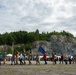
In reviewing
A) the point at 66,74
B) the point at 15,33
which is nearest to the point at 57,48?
the point at 15,33

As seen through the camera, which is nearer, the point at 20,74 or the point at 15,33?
the point at 20,74

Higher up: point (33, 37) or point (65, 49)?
point (33, 37)

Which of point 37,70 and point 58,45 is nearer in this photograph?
point 37,70

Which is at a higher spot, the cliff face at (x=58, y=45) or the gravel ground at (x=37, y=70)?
the cliff face at (x=58, y=45)

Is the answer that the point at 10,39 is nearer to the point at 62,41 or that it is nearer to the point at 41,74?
the point at 62,41

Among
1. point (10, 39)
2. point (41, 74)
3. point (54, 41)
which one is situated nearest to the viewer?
point (41, 74)

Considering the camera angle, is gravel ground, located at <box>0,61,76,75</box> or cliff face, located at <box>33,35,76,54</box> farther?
cliff face, located at <box>33,35,76,54</box>

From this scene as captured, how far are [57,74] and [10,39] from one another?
14771 centimetres

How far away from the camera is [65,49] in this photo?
116750mm

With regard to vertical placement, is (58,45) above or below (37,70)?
above

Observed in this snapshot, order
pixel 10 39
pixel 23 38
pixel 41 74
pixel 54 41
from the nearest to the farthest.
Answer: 1. pixel 41 74
2. pixel 54 41
3. pixel 10 39
4. pixel 23 38

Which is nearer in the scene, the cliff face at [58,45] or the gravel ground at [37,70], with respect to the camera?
the gravel ground at [37,70]

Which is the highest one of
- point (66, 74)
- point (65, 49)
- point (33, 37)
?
point (33, 37)

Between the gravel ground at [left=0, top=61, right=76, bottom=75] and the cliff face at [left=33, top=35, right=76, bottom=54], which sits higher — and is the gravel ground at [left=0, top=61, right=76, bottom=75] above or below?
below
